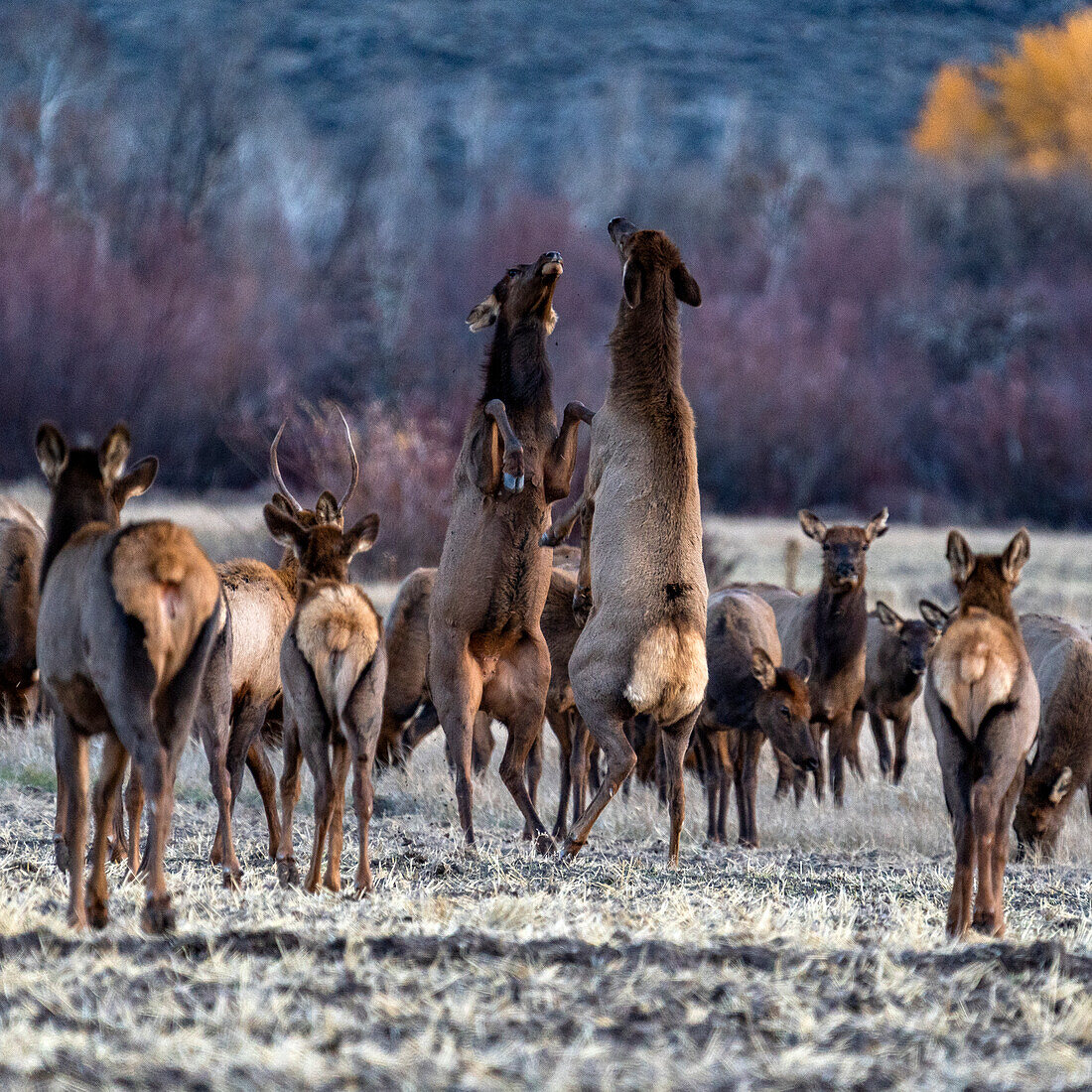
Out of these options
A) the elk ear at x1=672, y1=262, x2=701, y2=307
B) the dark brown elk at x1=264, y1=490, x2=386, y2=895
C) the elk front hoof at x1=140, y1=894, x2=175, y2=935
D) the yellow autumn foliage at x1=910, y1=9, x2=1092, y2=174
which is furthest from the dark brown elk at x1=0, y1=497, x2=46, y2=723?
the yellow autumn foliage at x1=910, y1=9, x2=1092, y2=174

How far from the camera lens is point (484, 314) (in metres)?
9.38

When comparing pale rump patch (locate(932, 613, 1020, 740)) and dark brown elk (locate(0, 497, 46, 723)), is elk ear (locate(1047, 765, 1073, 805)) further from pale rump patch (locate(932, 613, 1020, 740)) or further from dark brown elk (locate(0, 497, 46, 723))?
dark brown elk (locate(0, 497, 46, 723))

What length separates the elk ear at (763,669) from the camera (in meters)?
11.5

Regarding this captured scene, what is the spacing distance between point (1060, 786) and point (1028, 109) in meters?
57.8

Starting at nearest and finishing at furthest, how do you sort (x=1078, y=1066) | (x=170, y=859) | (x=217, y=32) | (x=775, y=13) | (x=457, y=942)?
(x=1078, y=1066) → (x=457, y=942) → (x=170, y=859) → (x=217, y=32) → (x=775, y=13)

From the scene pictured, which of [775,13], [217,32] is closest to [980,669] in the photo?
[217,32]

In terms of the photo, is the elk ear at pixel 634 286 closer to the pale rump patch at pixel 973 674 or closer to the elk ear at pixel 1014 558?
the elk ear at pixel 1014 558

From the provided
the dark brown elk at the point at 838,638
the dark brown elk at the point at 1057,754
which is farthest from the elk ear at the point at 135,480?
the dark brown elk at the point at 838,638

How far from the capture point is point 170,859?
8.14 meters

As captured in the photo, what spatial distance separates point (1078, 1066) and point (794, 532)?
30.6 meters

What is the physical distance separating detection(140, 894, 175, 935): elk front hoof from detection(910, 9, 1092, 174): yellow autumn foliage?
58.6 meters

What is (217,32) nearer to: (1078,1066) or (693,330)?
(693,330)

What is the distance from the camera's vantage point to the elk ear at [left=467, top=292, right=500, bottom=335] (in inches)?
367

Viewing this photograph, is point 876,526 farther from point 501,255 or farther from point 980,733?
point 501,255
